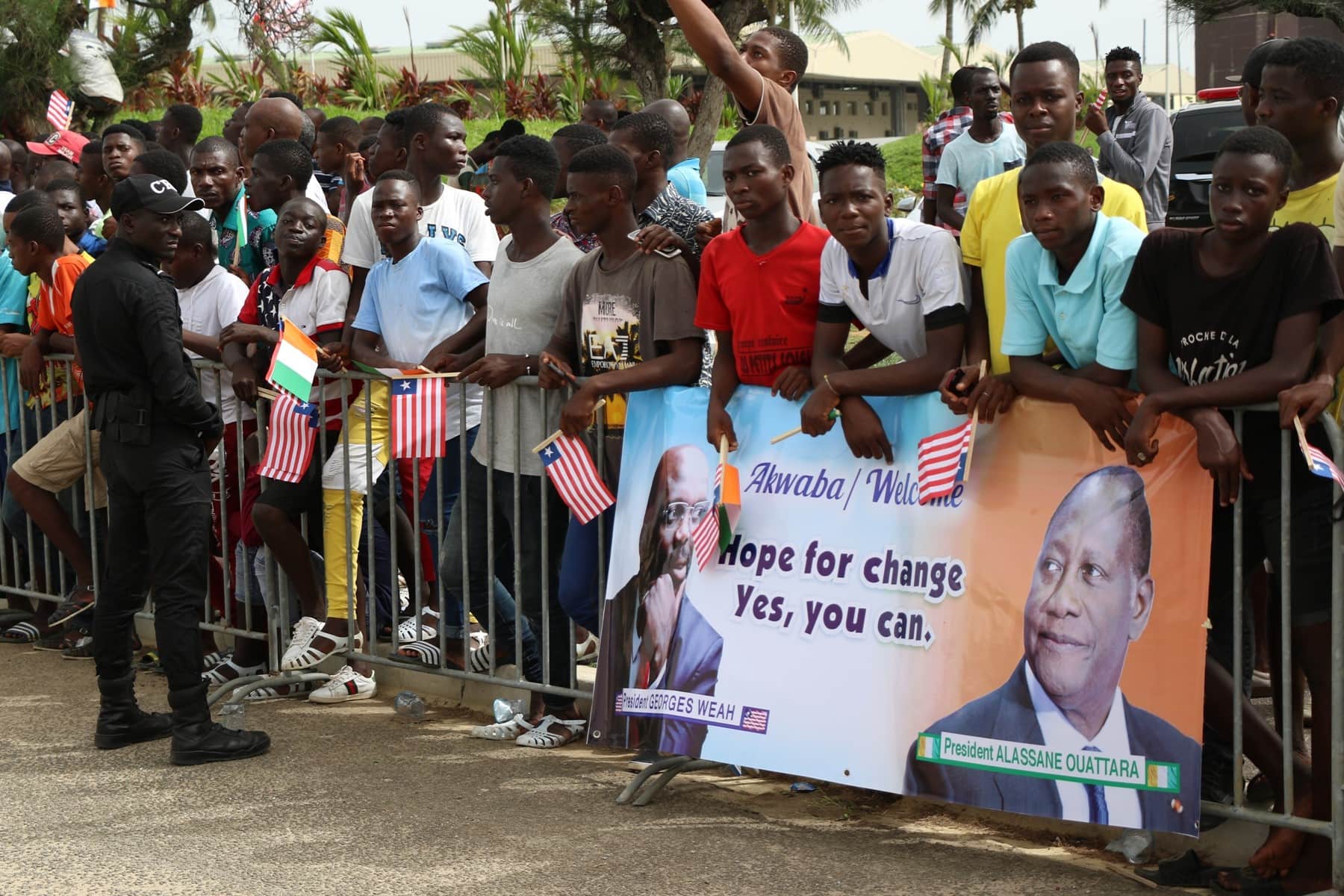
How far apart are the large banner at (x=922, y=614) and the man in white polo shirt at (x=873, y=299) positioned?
0.11 m

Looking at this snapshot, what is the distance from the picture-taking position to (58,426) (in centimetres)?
805

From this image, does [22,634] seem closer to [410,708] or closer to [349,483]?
[349,483]

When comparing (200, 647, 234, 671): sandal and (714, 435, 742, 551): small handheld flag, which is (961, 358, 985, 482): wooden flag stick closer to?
(714, 435, 742, 551): small handheld flag

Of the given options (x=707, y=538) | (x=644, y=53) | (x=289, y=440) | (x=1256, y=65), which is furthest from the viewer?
(x=644, y=53)

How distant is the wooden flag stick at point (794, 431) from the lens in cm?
514

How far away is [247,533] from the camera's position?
7172mm

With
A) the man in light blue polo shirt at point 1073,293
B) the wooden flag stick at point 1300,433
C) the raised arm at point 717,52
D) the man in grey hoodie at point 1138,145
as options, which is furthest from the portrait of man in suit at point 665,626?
the man in grey hoodie at point 1138,145

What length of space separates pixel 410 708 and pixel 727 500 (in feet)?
6.73

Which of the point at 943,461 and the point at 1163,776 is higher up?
the point at 943,461

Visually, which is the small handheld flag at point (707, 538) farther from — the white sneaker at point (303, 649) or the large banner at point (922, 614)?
the white sneaker at point (303, 649)

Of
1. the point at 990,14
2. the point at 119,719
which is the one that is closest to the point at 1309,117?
the point at 119,719

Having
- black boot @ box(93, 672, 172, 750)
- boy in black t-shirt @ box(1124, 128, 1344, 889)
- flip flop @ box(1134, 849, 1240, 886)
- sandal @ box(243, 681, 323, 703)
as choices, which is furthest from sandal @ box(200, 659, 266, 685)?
boy in black t-shirt @ box(1124, 128, 1344, 889)

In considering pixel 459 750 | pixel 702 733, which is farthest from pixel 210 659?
pixel 702 733

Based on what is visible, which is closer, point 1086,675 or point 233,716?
point 1086,675
